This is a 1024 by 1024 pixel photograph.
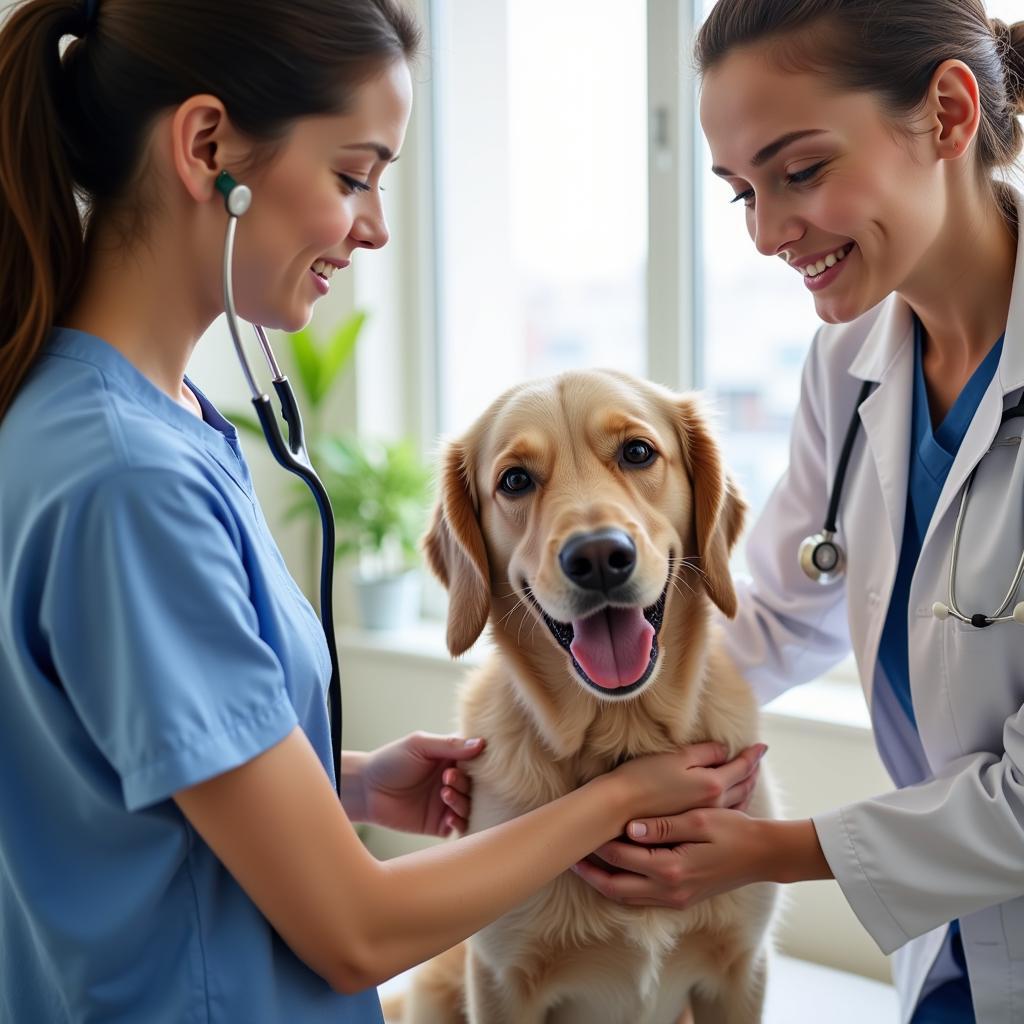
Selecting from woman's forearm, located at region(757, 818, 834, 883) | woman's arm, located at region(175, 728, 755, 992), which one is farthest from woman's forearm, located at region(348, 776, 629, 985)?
woman's forearm, located at region(757, 818, 834, 883)

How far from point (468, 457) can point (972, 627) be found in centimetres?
77

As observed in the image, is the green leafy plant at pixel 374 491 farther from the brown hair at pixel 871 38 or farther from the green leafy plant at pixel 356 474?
the brown hair at pixel 871 38

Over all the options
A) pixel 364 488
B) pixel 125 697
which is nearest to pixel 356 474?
pixel 364 488

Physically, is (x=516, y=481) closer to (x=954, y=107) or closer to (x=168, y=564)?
(x=168, y=564)

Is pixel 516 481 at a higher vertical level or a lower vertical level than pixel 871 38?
lower

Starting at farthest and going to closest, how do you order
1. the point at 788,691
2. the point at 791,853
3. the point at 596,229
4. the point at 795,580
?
1. the point at 596,229
2. the point at 788,691
3. the point at 795,580
4. the point at 791,853

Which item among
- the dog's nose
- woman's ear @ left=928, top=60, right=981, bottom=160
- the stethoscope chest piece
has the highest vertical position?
woman's ear @ left=928, top=60, right=981, bottom=160

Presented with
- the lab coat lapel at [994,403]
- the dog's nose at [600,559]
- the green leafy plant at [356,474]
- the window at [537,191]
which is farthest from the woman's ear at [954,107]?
the green leafy plant at [356,474]

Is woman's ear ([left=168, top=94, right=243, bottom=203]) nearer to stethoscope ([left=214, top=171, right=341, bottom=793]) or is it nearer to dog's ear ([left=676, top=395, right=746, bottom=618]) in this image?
stethoscope ([left=214, top=171, right=341, bottom=793])

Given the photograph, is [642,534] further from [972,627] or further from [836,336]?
[836,336]

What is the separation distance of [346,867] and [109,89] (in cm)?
82

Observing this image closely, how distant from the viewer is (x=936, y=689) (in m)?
1.44

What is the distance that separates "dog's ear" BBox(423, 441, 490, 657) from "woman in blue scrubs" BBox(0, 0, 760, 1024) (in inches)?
15.4

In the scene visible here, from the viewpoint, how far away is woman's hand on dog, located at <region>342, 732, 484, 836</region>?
5.16ft
